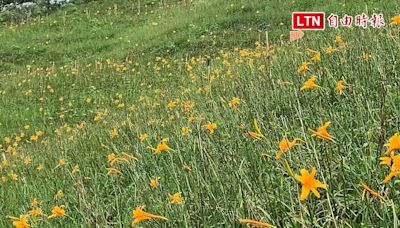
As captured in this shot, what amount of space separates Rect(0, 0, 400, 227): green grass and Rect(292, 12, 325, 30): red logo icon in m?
0.25

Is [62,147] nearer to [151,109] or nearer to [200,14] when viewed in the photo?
[151,109]

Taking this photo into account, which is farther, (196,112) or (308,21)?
(308,21)

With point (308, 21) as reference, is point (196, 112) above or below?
below

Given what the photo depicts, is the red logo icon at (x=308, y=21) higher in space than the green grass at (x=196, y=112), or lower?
higher

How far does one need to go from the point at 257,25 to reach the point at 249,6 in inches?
60.9

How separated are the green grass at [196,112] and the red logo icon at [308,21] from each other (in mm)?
255

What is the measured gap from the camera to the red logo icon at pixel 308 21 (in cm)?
482

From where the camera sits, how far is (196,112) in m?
3.90

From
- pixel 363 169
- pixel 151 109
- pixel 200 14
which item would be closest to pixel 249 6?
pixel 200 14

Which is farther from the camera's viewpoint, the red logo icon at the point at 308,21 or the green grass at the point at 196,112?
the red logo icon at the point at 308,21

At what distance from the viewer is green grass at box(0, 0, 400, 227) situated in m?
1.99

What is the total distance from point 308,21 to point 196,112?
1.81 meters

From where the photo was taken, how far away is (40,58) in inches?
555

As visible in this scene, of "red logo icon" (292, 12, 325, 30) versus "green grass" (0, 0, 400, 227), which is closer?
"green grass" (0, 0, 400, 227)
